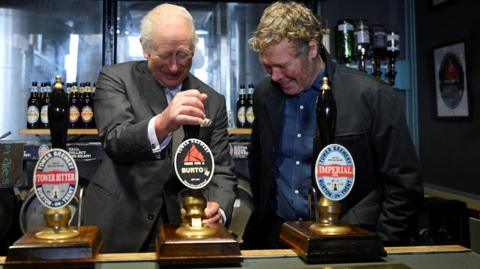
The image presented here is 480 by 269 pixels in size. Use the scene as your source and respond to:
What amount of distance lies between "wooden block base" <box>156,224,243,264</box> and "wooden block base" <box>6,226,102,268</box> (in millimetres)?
142

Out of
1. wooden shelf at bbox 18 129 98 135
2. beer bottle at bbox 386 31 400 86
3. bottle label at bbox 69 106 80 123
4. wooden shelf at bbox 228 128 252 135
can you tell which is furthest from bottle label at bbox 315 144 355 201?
bottle label at bbox 69 106 80 123

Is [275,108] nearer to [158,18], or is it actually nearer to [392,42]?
[158,18]

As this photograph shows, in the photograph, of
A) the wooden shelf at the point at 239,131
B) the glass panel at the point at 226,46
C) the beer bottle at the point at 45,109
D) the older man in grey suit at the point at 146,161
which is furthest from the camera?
the glass panel at the point at 226,46

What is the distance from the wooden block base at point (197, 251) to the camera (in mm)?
1013

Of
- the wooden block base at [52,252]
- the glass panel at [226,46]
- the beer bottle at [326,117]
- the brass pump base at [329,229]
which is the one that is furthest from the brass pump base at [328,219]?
the glass panel at [226,46]

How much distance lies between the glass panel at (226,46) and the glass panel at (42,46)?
0.70 metres

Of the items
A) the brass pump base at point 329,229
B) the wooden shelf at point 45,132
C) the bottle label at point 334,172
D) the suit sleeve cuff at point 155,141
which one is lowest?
the brass pump base at point 329,229

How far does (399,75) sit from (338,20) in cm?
63

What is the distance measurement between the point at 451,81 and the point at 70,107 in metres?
2.39

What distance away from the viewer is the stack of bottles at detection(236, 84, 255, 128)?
3387 mm

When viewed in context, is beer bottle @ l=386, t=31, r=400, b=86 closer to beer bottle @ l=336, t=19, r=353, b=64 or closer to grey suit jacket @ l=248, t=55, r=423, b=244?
beer bottle @ l=336, t=19, r=353, b=64

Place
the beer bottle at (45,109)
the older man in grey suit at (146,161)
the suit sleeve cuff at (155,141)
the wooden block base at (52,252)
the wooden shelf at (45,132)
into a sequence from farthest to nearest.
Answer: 1. the beer bottle at (45,109)
2. the wooden shelf at (45,132)
3. the older man in grey suit at (146,161)
4. the suit sleeve cuff at (155,141)
5. the wooden block base at (52,252)

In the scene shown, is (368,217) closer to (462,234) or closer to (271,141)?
(271,141)

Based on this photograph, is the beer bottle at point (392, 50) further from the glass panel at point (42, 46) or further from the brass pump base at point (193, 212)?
the brass pump base at point (193, 212)
